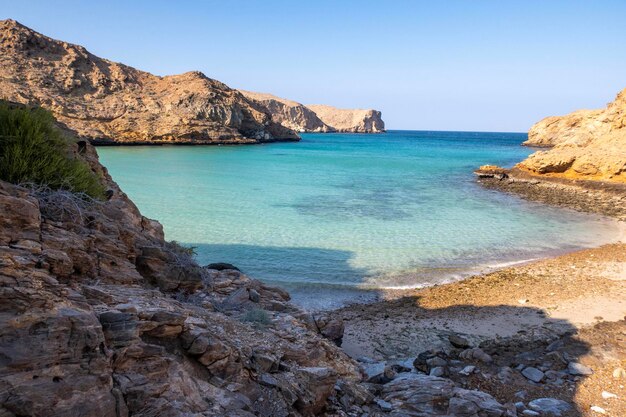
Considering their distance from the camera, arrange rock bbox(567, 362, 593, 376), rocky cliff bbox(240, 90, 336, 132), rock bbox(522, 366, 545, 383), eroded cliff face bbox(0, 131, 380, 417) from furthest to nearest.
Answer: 1. rocky cliff bbox(240, 90, 336, 132)
2. rock bbox(567, 362, 593, 376)
3. rock bbox(522, 366, 545, 383)
4. eroded cliff face bbox(0, 131, 380, 417)

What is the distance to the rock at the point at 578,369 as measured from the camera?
6438 mm

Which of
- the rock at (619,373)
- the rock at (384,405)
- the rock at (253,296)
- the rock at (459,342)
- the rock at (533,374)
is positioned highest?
the rock at (253,296)

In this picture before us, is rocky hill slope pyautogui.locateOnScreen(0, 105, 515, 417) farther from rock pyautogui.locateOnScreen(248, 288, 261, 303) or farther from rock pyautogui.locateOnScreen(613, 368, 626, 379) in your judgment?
rock pyautogui.locateOnScreen(613, 368, 626, 379)

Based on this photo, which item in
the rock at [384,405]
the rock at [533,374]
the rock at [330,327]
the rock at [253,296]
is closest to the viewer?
the rock at [384,405]

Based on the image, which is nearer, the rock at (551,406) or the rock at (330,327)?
the rock at (551,406)

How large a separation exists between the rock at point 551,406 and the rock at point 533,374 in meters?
0.58

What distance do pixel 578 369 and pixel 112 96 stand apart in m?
77.8

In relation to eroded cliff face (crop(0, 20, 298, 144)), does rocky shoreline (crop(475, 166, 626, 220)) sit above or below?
below

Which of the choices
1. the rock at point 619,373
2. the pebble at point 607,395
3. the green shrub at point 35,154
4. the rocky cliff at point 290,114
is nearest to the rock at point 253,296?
the green shrub at point 35,154

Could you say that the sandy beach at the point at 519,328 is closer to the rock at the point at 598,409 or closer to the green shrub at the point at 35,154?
the rock at the point at 598,409

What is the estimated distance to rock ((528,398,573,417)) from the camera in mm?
5398

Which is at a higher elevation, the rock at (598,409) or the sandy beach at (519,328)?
the rock at (598,409)

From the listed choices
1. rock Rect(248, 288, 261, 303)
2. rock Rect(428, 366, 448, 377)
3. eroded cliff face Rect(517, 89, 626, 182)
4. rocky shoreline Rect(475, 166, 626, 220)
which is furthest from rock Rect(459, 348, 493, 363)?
eroded cliff face Rect(517, 89, 626, 182)

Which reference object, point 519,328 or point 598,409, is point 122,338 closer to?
point 598,409
